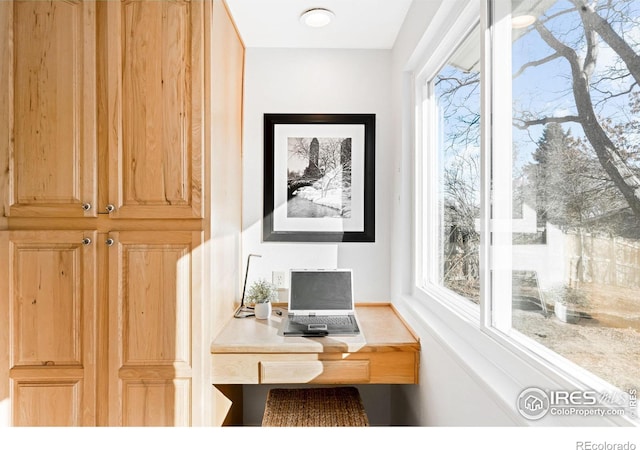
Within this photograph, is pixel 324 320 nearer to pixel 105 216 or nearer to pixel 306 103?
pixel 105 216

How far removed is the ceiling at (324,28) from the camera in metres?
1.89

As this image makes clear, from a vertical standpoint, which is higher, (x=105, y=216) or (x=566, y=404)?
(x=105, y=216)

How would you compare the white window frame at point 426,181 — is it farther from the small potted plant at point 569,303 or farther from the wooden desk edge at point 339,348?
the small potted plant at point 569,303

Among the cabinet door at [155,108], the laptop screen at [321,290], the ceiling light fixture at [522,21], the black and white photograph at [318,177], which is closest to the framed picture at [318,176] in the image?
the black and white photograph at [318,177]

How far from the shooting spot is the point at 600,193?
0.78 meters

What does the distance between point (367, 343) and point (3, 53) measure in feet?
6.80

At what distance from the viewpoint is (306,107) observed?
236 cm

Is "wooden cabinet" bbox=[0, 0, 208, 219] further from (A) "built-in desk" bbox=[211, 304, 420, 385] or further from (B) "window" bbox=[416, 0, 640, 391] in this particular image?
(B) "window" bbox=[416, 0, 640, 391]

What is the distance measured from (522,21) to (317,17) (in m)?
1.18

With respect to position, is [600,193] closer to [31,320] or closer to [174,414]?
[174,414]

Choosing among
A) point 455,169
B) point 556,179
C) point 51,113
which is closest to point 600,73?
point 556,179

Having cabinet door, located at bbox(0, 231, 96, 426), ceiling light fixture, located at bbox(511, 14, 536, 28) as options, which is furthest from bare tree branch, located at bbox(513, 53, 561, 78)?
cabinet door, located at bbox(0, 231, 96, 426)

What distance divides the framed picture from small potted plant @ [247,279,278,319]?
335 mm

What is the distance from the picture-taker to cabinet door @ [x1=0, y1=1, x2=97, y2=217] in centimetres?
164
